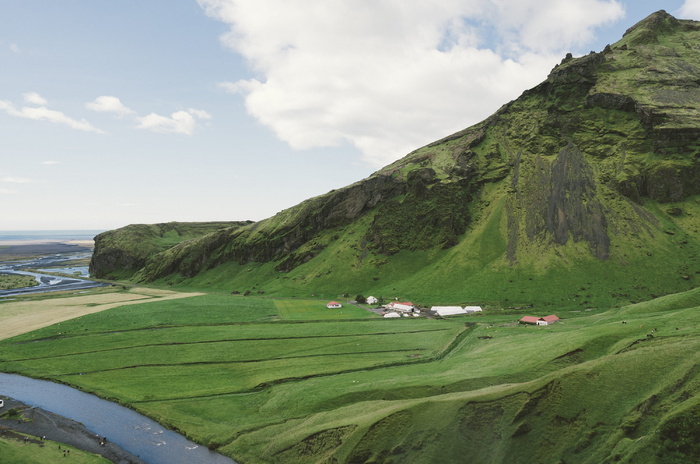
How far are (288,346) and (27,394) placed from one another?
50.0 metres

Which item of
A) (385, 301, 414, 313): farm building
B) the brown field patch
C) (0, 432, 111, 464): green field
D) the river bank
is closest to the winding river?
the river bank

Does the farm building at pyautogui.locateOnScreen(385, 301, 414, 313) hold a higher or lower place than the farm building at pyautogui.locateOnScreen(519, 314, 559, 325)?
lower

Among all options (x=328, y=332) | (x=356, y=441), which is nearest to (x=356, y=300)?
(x=328, y=332)

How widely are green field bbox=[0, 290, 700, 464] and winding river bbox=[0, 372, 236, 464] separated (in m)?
1.88

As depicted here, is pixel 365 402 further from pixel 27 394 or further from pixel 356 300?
pixel 356 300

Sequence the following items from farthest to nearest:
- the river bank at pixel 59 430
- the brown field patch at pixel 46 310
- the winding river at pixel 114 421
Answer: the brown field patch at pixel 46 310
the river bank at pixel 59 430
the winding river at pixel 114 421

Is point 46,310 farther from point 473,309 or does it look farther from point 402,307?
point 473,309

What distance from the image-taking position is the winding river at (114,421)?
158 ft

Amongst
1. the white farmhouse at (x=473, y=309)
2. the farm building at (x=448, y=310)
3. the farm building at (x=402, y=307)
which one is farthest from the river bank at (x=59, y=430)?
the white farmhouse at (x=473, y=309)

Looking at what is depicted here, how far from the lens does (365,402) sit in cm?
5109

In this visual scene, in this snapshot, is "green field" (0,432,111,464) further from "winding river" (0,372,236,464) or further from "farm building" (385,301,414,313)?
"farm building" (385,301,414,313)

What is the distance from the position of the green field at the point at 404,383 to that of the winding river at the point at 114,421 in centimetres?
188

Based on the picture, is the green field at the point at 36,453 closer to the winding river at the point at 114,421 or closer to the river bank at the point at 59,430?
the river bank at the point at 59,430

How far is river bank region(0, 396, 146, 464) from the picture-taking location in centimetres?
4850
